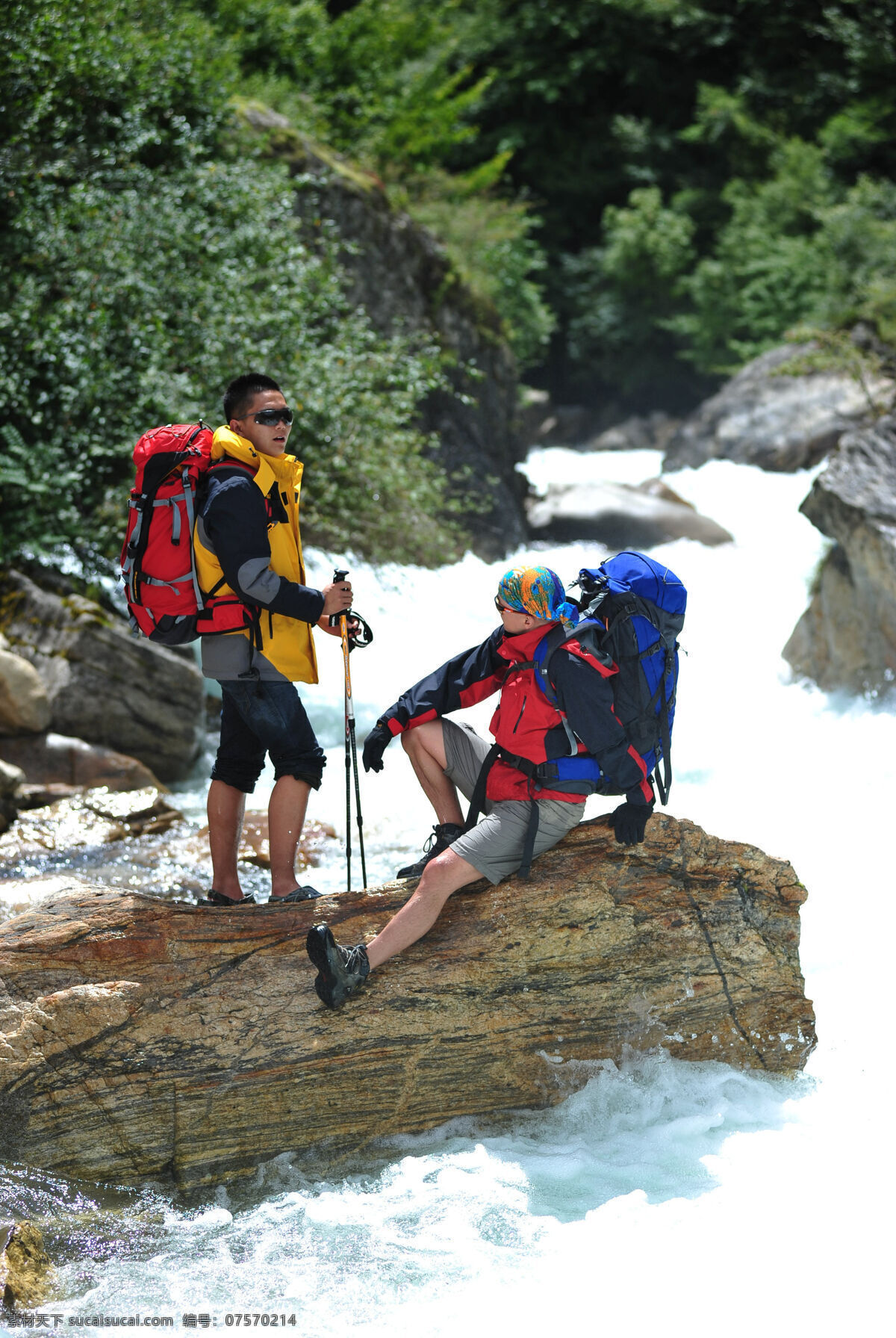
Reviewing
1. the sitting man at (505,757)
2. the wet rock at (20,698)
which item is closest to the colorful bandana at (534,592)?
the sitting man at (505,757)

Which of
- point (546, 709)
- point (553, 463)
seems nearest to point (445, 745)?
point (546, 709)

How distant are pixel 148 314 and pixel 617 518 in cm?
946

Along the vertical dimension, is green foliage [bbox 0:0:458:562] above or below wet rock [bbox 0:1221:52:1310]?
above

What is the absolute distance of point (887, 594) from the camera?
347 inches

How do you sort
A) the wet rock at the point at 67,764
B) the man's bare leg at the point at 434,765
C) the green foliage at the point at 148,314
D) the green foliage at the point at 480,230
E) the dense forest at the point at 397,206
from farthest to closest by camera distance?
the green foliage at the point at 480,230
the dense forest at the point at 397,206
the green foliage at the point at 148,314
the wet rock at the point at 67,764
the man's bare leg at the point at 434,765

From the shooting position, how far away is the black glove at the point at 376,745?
4125mm

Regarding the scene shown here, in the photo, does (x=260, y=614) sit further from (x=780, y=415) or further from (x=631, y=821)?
(x=780, y=415)

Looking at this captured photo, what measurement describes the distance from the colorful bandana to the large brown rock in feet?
3.16

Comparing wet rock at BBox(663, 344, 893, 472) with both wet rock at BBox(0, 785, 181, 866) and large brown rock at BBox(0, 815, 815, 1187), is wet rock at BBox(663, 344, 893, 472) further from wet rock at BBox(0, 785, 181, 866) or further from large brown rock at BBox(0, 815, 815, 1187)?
large brown rock at BBox(0, 815, 815, 1187)

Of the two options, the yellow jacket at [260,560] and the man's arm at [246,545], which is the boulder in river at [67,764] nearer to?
the yellow jacket at [260,560]

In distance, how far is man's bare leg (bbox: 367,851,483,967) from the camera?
13.1 ft

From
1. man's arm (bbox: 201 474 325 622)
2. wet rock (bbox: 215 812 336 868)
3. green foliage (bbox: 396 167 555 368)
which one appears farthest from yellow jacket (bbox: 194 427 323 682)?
green foliage (bbox: 396 167 555 368)

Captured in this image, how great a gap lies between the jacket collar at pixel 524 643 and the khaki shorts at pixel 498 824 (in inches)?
15.5

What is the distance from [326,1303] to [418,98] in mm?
19005
